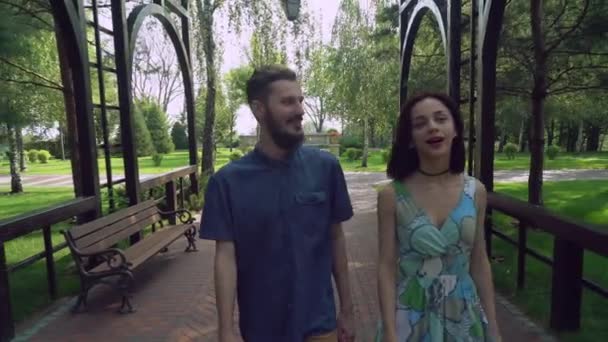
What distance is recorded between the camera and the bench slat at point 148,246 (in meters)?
4.74

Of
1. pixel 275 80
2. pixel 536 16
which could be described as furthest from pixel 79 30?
pixel 536 16

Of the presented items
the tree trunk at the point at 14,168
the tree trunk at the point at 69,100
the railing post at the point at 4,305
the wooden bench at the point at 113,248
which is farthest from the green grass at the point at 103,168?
the railing post at the point at 4,305

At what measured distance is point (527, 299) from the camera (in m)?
4.39

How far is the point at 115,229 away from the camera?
5242 mm

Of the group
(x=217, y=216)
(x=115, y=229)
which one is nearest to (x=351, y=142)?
(x=115, y=229)

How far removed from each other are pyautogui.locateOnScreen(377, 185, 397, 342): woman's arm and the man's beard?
414mm

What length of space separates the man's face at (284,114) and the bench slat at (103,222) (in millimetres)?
3623

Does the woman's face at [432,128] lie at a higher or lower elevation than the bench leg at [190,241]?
higher

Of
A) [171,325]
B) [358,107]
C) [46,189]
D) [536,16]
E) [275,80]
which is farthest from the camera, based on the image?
[358,107]

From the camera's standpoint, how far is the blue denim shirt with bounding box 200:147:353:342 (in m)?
1.57

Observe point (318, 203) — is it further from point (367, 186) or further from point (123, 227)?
point (367, 186)

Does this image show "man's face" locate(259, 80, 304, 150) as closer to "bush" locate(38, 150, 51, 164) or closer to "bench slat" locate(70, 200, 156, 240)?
"bench slat" locate(70, 200, 156, 240)

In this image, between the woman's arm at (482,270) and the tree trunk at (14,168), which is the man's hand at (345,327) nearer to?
the woman's arm at (482,270)

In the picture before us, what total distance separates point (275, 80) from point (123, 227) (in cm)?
447
